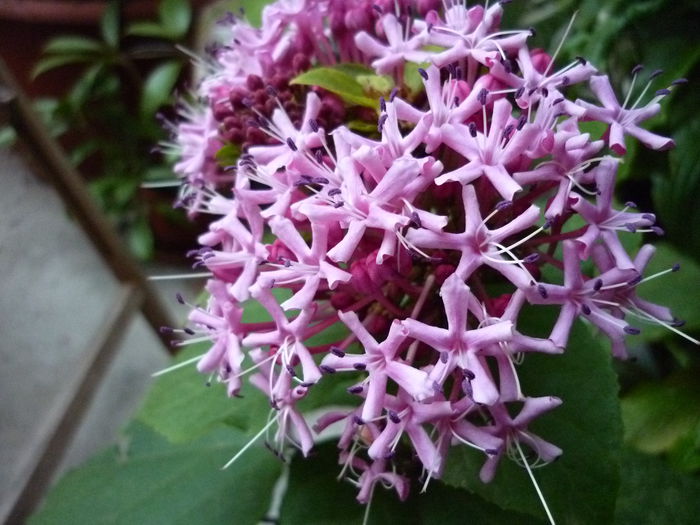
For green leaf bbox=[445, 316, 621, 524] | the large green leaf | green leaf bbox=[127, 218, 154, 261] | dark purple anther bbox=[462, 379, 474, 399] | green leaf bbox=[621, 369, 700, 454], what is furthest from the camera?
green leaf bbox=[127, 218, 154, 261]

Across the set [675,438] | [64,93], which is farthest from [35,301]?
[675,438]

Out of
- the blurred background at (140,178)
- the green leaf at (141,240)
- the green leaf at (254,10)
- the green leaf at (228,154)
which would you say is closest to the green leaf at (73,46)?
the blurred background at (140,178)

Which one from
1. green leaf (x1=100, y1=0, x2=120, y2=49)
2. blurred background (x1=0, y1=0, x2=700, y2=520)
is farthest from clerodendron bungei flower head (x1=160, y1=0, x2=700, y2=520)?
green leaf (x1=100, y1=0, x2=120, y2=49)

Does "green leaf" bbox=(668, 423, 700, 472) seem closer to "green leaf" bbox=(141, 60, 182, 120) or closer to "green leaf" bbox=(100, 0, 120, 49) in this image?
"green leaf" bbox=(141, 60, 182, 120)

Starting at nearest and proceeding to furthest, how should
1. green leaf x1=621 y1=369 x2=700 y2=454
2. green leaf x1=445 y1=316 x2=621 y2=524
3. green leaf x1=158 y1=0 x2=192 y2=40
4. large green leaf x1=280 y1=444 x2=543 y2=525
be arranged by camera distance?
green leaf x1=445 y1=316 x2=621 y2=524, large green leaf x1=280 y1=444 x2=543 y2=525, green leaf x1=621 y1=369 x2=700 y2=454, green leaf x1=158 y1=0 x2=192 y2=40

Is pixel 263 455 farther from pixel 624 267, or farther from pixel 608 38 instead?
pixel 608 38

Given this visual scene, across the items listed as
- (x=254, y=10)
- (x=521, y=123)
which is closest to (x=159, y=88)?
(x=254, y=10)
